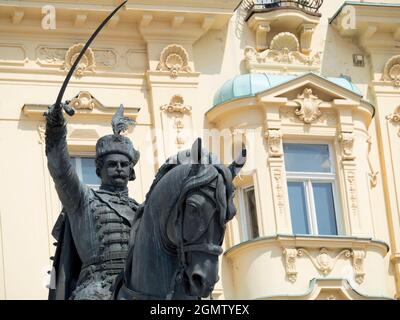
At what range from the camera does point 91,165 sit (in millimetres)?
27688

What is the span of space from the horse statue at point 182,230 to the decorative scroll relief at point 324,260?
15068 mm

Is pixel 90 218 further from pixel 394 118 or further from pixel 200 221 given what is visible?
pixel 394 118

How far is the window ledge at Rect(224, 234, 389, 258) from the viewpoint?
27.4 m

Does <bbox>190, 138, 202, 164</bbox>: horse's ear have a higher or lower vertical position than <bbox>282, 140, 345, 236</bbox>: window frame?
lower

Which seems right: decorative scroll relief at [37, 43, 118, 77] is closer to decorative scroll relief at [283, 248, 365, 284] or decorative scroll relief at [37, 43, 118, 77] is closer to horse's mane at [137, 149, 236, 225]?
decorative scroll relief at [283, 248, 365, 284]

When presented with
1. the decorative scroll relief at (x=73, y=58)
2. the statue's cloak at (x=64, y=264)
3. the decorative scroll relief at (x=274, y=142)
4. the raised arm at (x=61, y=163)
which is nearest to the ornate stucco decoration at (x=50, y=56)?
the decorative scroll relief at (x=73, y=58)

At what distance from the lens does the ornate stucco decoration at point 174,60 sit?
2884cm

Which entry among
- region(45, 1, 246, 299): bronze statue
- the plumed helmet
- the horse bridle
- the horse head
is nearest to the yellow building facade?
the plumed helmet

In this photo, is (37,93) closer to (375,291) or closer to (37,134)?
(37,134)

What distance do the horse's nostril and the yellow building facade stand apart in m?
15.3

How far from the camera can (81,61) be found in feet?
93.1

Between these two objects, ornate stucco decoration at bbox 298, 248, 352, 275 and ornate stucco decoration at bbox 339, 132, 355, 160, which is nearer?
ornate stucco decoration at bbox 298, 248, 352, 275

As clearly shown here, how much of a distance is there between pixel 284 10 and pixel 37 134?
14.1ft
